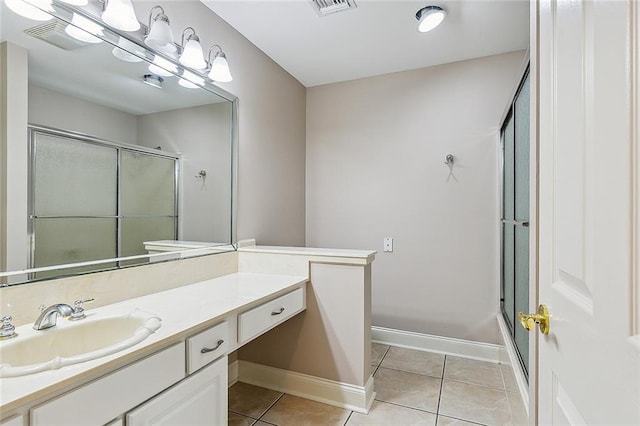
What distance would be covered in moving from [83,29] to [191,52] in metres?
0.52

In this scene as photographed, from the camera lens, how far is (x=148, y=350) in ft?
3.21

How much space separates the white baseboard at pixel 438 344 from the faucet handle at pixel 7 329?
246 centimetres

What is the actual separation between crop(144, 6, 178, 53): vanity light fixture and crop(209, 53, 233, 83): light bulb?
0.32 meters

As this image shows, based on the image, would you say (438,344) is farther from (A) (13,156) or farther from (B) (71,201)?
(A) (13,156)

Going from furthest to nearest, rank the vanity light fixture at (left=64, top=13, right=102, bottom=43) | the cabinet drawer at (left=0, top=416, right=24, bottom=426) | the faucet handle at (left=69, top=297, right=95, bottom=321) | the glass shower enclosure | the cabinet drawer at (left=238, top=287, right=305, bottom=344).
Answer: the glass shower enclosure
the cabinet drawer at (left=238, top=287, right=305, bottom=344)
the vanity light fixture at (left=64, top=13, right=102, bottom=43)
the faucet handle at (left=69, top=297, right=95, bottom=321)
the cabinet drawer at (left=0, top=416, right=24, bottom=426)

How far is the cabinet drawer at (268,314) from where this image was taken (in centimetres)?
142

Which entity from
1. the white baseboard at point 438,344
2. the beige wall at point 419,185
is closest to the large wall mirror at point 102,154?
the beige wall at point 419,185

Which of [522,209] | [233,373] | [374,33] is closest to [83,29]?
[374,33]

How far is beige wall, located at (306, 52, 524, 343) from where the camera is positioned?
254 centimetres

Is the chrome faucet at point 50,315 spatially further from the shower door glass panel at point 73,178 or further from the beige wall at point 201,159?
the beige wall at point 201,159

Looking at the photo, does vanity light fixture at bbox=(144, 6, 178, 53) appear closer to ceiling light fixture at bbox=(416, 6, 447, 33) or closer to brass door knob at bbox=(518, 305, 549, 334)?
ceiling light fixture at bbox=(416, 6, 447, 33)

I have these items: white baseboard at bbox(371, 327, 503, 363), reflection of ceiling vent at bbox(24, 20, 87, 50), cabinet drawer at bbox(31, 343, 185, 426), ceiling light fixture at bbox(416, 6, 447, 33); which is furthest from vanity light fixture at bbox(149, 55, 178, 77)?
white baseboard at bbox(371, 327, 503, 363)

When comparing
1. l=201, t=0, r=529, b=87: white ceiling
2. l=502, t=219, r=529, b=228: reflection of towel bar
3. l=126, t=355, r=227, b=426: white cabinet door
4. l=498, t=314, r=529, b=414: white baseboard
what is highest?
l=201, t=0, r=529, b=87: white ceiling

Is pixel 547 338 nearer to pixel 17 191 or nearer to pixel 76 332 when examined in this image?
pixel 76 332
